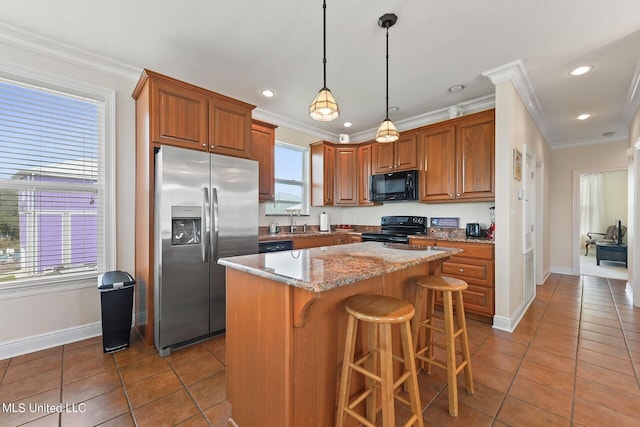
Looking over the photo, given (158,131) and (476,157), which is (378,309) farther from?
(476,157)

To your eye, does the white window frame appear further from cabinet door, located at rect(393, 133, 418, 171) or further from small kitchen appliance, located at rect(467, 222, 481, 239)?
small kitchen appliance, located at rect(467, 222, 481, 239)

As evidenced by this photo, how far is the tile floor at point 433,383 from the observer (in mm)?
1645

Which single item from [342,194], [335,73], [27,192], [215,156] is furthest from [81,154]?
[342,194]

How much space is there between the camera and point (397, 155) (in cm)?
422

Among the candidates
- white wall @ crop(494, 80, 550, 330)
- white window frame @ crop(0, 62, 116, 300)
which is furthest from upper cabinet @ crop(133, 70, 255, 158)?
white wall @ crop(494, 80, 550, 330)

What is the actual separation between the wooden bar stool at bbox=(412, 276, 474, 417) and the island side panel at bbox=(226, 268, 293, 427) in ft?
3.28

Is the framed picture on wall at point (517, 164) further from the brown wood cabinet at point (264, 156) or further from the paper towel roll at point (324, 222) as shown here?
the brown wood cabinet at point (264, 156)

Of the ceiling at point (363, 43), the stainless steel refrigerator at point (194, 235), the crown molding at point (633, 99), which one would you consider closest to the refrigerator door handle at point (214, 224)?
the stainless steel refrigerator at point (194, 235)

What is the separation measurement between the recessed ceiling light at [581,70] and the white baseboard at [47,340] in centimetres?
545

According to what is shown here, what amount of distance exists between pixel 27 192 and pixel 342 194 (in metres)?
3.77

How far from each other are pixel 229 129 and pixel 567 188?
6.32m

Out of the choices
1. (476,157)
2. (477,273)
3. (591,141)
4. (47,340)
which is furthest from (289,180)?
(591,141)

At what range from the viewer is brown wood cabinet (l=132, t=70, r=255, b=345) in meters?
2.49

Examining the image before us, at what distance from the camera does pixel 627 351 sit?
244 cm
